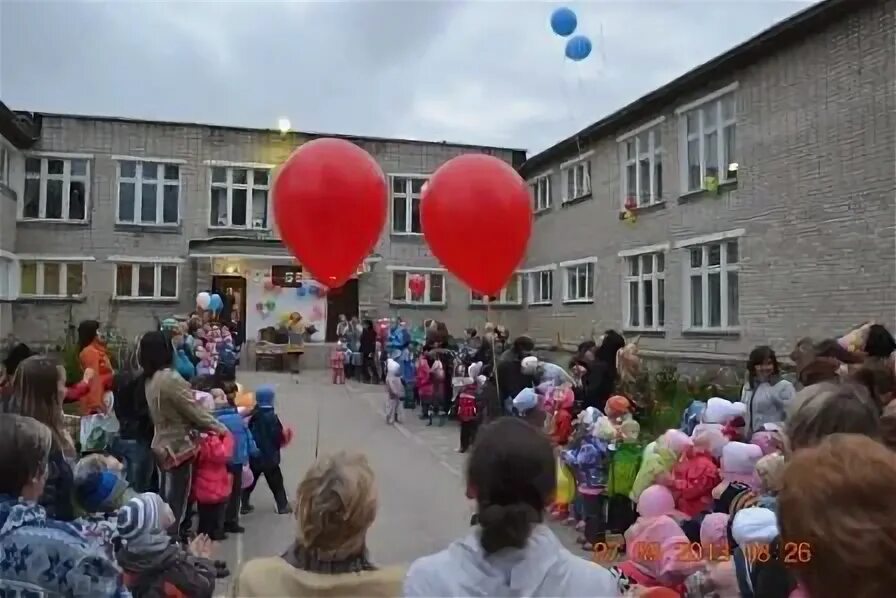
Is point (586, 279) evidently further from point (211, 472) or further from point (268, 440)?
point (211, 472)

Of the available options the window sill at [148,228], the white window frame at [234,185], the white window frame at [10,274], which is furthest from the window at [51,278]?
the white window frame at [234,185]

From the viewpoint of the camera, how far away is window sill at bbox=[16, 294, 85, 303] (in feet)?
68.3

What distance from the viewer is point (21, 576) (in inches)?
81.4

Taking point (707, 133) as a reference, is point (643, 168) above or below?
below

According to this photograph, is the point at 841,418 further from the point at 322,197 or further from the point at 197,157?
the point at 197,157

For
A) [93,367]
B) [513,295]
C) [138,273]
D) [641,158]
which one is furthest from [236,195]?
[93,367]

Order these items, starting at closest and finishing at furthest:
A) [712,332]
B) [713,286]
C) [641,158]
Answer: [712,332]
[713,286]
[641,158]

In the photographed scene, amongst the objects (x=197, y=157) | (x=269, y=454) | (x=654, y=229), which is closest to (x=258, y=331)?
(x=197, y=157)

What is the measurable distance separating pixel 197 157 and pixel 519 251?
18.4 meters

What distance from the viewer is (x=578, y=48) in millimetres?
10742

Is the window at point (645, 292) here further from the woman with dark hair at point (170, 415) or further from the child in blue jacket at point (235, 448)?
the woman with dark hair at point (170, 415)

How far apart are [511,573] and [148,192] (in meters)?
22.6

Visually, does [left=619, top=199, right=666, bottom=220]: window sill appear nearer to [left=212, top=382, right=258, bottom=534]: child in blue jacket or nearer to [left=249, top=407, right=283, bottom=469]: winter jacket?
[left=249, top=407, right=283, bottom=469]: winter jacket

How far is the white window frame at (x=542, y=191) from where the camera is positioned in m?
22.0
